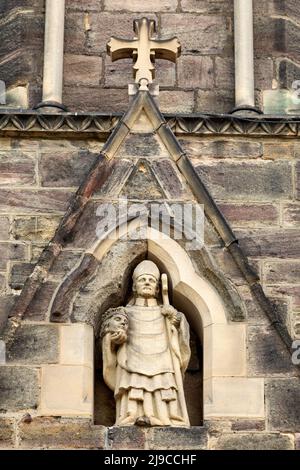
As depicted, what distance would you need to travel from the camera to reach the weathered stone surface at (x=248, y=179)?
14195 mm

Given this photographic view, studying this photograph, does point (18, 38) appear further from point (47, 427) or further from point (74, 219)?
point (47, 427)

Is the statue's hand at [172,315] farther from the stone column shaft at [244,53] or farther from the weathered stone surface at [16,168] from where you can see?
the stone column shaft at [244,53]

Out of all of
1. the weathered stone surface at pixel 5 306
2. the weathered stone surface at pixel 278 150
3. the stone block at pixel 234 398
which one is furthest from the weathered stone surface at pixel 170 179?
the stone block at pixel 234 398

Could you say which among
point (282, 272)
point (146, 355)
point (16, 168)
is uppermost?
point (16, 168)

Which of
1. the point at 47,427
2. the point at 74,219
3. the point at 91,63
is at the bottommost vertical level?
the point at 47,427

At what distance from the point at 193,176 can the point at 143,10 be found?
1682 mm

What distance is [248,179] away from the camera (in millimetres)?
14242

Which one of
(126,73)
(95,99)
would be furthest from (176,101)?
(95,99)

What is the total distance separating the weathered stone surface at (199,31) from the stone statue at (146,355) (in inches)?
74.2

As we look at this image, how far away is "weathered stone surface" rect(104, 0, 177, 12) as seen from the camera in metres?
15.3

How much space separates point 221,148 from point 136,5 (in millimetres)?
1389

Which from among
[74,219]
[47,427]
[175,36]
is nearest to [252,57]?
[175,36]

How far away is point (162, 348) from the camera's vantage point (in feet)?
44.0

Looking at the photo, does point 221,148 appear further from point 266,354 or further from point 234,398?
point 234,398
